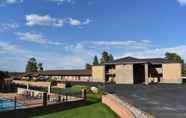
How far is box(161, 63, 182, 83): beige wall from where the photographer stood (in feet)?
199

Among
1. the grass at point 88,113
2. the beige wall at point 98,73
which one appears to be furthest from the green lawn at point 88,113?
the beige wall at point 98,73

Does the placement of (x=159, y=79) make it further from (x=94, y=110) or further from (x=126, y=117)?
(x=126, y=117)

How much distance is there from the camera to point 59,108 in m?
27.2

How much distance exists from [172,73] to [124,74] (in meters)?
10.3

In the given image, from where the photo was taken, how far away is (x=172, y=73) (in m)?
61.3

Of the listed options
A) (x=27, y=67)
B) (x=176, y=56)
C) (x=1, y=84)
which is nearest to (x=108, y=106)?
(x=1, y=84)


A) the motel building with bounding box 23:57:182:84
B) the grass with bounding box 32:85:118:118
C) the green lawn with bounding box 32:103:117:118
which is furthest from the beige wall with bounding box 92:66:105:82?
the green lawn with bounding box 32:103:117:118

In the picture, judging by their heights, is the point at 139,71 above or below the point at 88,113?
above

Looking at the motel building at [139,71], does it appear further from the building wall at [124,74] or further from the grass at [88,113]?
the grass at [88,113]

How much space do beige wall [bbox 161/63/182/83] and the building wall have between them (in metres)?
6.89

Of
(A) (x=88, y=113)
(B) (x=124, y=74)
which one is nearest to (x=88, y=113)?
(A) (x=88, y=113)

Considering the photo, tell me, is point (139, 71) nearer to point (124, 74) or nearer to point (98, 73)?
point (124, 74)

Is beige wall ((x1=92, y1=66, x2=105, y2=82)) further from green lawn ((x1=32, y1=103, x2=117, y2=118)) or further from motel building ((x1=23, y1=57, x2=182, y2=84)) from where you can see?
green lawn ((x1=32, y1=103, x2=117, y2=118))

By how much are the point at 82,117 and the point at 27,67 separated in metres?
107
